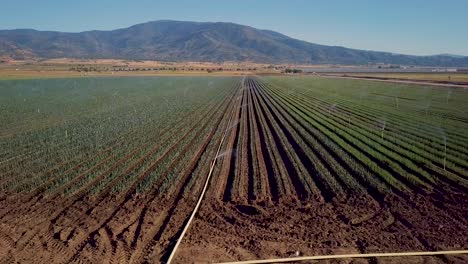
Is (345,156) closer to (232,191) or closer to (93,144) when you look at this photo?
(232,191)

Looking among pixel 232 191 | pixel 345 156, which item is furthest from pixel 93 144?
pixel 345 156

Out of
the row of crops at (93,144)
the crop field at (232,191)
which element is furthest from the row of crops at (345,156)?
the row of crops at (93,144)

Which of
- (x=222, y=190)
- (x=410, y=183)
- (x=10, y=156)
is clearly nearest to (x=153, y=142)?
(x=10, y=156)

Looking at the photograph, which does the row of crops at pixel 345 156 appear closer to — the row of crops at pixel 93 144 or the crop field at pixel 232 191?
the crop field at pixel 232 191

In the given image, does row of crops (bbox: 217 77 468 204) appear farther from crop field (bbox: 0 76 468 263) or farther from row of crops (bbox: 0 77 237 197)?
row of crops (bbox: 0 77 237 197)

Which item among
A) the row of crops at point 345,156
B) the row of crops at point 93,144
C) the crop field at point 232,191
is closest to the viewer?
the crop field at point 232,191

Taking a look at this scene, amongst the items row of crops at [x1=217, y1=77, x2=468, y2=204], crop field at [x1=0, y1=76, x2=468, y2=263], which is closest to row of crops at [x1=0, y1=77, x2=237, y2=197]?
crop field at [x1=0, y1=76, x2=468, y2=263]
